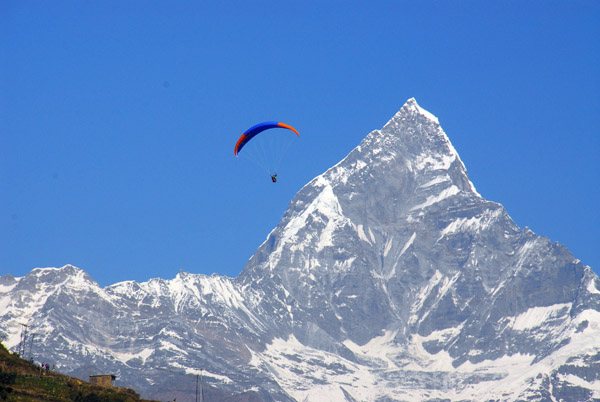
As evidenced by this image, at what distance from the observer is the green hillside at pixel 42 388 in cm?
11544

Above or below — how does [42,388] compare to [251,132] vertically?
below

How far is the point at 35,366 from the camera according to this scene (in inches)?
5330

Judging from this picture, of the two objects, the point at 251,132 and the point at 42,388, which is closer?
the point at 42,388

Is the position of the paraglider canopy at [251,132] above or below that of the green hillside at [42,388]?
above

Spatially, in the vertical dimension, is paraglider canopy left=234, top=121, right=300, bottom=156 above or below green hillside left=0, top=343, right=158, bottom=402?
above

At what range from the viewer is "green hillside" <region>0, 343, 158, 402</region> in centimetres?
11544

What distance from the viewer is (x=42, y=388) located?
12050 cm

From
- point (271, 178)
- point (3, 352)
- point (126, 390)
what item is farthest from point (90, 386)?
point (271, 178)

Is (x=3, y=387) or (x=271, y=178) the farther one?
(x=271, y=178)

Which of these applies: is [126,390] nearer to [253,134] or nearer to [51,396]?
[51,396]

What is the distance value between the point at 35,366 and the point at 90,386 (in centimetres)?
955

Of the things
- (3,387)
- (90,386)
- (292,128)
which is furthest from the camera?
(292,128)

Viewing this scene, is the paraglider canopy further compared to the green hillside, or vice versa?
the paraglider canopy

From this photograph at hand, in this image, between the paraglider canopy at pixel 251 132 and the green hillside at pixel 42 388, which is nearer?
the green hillside at pixel 42 388
